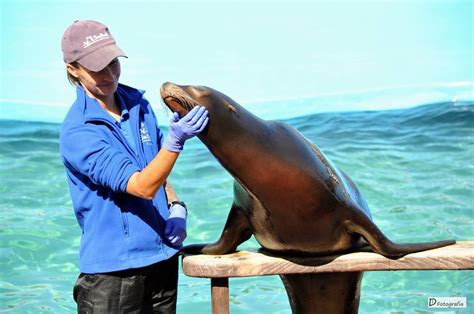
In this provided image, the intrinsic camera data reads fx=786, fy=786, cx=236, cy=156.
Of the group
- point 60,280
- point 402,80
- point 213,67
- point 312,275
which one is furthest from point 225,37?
point 312,275

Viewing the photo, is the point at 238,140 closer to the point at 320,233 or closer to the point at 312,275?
the point at 320,233

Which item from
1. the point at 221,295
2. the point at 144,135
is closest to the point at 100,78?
the point at 144,135

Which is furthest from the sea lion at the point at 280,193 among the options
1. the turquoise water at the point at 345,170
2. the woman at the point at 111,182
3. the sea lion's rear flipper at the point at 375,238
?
the turquoise water at the point at 345,170

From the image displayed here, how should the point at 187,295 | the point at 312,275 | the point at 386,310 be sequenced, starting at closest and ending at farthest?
the point at 312,275, the point at 386,310, the point at 187,295

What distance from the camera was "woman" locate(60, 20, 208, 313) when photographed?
277cm

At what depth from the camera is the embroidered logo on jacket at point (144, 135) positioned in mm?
3049

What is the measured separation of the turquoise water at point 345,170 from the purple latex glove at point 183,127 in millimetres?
3057

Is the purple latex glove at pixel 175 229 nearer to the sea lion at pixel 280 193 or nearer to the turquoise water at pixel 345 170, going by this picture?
the sea lion at pixel 280 193

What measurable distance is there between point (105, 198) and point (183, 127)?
46cm

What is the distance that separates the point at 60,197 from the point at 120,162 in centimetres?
567

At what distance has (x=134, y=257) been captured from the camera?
9.61 ft

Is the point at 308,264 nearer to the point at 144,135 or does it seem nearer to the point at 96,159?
the point at 144,135

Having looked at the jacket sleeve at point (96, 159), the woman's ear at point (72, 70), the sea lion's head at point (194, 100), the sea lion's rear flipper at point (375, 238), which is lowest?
the sea lion's rear flipper at point (375, 238)

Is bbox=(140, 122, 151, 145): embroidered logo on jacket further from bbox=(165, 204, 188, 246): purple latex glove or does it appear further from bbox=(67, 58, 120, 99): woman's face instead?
bbox=(165, 204, 188, 246): purple latex glove
